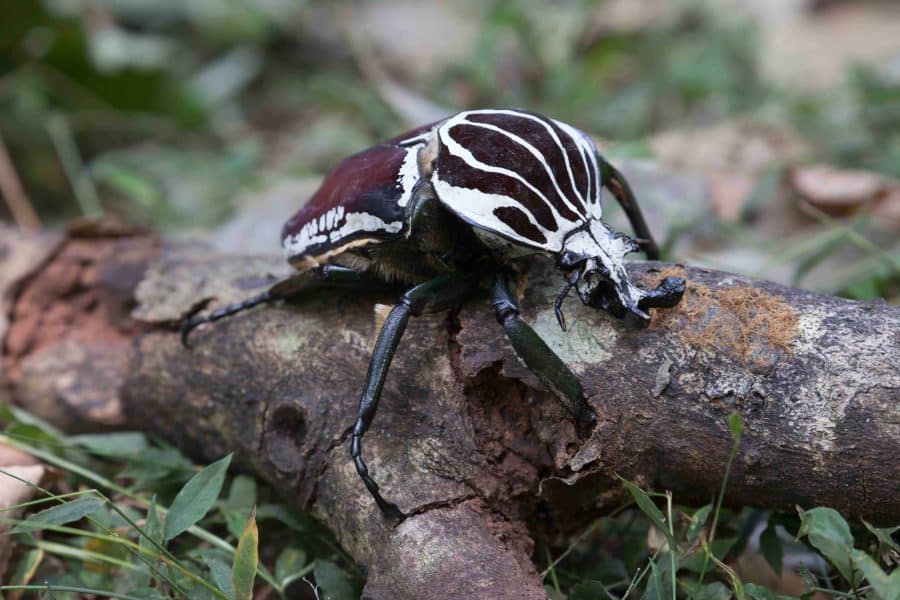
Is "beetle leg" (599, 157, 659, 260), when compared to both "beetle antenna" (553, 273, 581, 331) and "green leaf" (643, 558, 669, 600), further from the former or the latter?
"green leaf" (643, 558, 669, 600)

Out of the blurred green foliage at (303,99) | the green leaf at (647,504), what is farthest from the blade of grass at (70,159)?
the green leaf at (647,504)

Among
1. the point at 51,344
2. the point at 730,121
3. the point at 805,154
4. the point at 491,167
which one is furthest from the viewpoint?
the point at 730,121

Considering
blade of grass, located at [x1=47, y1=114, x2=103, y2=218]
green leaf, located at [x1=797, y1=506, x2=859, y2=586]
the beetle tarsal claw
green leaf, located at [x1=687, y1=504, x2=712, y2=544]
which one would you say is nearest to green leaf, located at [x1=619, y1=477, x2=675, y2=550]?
green leaf, located at [x1=687, y1=504, x2=712, y2=544]

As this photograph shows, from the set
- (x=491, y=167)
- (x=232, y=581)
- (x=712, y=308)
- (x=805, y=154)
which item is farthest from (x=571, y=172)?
(x=805, y=154)

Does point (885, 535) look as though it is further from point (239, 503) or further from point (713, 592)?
point (239, 503)

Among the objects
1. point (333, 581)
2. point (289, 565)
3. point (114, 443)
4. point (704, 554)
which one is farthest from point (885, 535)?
point (114, 443)

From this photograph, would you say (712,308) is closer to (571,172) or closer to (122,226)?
(571,172)
